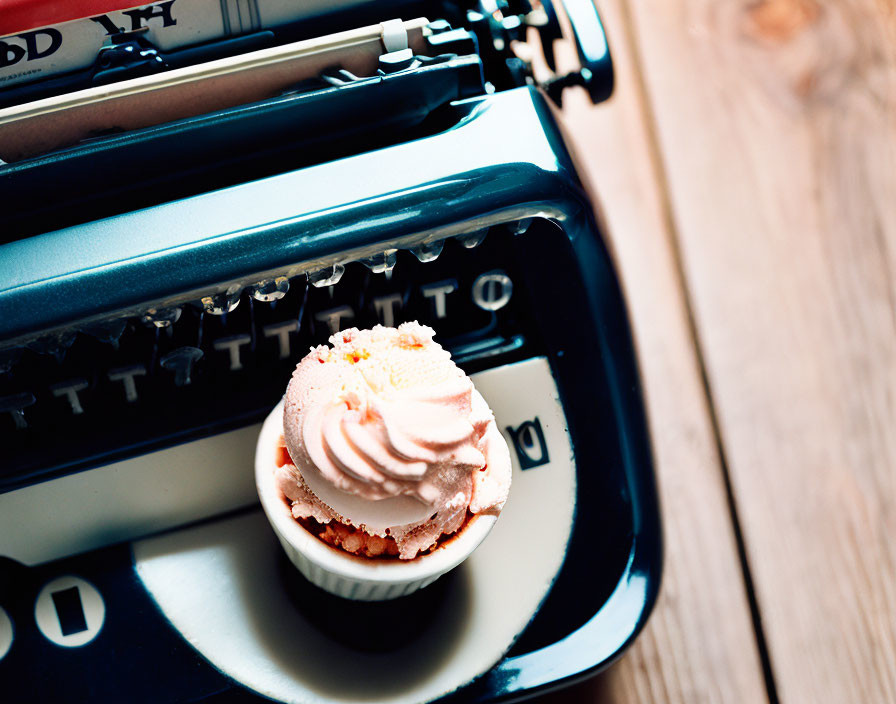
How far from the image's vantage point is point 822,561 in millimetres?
867

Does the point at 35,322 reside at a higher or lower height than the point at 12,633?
higher

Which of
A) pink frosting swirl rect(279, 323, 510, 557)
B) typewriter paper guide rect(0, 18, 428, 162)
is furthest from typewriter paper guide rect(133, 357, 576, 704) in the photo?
typewriter paper guide rect(0, 18, 428, 162)

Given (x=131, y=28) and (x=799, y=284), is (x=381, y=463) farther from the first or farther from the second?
(x=799, y=284)

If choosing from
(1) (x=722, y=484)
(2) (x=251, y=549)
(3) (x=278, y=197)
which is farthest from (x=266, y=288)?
(1) (x=722, y=484)

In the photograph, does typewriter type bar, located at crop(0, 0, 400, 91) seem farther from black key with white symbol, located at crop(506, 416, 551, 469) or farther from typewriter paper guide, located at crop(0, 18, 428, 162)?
black key with white symbol, located at crop(506, 416, 551, 469)

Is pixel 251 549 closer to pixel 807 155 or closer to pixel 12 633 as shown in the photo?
pixel 12 633

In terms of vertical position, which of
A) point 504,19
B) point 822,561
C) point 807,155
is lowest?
point 822,561

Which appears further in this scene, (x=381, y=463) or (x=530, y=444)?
(x=530, y=444)

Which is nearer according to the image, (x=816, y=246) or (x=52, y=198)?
(x=52, y=198)

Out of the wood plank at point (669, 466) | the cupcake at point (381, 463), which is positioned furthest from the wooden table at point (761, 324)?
the cupcake at point (381, 463)

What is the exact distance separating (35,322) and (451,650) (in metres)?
0.35

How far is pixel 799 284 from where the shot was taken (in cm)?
94

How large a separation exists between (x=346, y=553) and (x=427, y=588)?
109 millimetres

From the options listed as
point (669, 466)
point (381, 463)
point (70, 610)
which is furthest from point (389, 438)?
point (669, 466)
